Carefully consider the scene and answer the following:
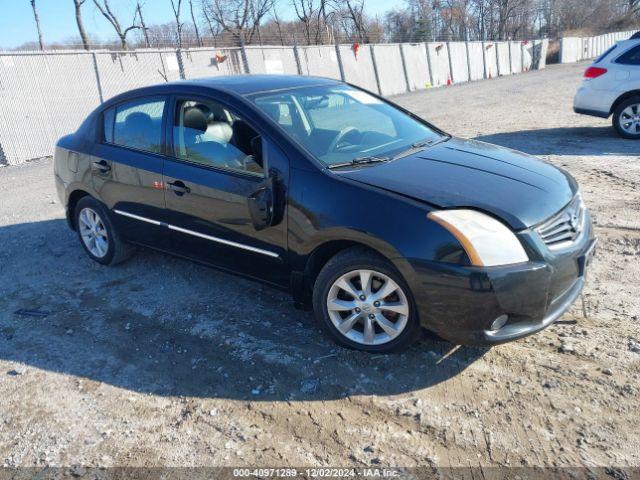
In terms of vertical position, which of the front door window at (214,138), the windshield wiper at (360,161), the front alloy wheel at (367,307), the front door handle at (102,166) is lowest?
the front alloy wheel at (367,307)

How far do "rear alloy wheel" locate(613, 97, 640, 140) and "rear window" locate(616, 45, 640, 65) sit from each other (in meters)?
0.63

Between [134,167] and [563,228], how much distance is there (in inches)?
127

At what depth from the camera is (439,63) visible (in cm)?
2884

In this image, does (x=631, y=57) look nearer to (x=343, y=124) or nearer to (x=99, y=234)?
(x=343, y=124)

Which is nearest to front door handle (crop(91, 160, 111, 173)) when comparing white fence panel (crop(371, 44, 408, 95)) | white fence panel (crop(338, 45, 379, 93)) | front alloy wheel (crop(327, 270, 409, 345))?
front alloy wheel (crop(327, 270, 409, 345))

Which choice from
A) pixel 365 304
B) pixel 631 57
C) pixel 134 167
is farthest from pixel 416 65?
pixel 365 304

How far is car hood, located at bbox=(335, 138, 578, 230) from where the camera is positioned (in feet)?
9.89

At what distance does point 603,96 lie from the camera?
9.47m

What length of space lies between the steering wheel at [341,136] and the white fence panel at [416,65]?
23.8 metres

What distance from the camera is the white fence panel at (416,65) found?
86.5ft

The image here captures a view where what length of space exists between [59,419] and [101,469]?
56 cm

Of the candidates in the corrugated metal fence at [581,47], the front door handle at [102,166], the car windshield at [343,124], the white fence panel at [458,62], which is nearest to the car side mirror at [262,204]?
the car windshield at [343,124]

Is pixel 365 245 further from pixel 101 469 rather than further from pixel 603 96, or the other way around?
pixel 603 96

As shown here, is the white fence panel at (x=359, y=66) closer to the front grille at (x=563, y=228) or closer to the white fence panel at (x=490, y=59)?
the white fence panel at (x=490, y=59)
